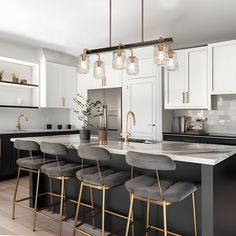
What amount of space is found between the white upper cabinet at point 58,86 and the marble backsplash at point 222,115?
314cm

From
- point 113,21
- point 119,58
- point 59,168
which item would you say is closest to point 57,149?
point 59,168

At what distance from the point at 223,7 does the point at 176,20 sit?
2.28ft

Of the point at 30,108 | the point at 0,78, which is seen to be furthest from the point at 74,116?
the point at 0,78

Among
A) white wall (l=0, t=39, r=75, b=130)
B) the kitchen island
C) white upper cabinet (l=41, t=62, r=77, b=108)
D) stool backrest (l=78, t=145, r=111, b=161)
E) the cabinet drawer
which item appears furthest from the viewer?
white upper cabinet (l=41, t=62, r=77, b=108)

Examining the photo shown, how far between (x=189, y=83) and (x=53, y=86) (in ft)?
10.1

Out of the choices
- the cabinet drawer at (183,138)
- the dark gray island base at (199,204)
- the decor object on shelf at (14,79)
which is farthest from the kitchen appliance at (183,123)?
the decor object on shelf at (14,79)

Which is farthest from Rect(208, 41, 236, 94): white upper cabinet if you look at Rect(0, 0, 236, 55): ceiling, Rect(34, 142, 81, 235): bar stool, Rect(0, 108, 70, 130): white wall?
Rect(0, 108, 70, 130): white wall

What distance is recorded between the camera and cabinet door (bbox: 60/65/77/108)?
6.03 metres

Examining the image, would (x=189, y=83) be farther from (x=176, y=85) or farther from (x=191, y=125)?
(x=191, y=125)

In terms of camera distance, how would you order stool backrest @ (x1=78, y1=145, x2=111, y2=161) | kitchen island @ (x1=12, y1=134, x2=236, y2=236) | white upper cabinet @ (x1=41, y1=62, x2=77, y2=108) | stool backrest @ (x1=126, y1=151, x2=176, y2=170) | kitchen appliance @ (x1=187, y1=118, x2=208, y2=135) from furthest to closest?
white upper cabinet @ (x1=41, y1=62, x2=77, y2=108) < kitchen appliance @ (x1=187, y1=118, x2=208, y2=135) < stool backrest @ (x1=78, y1=145, x2=111, y2=161) < kitchen island @ (x1=12, y1=134, x2=236, y2=236) < stool backrest @ (x1=126, y1=151, x2=176, y2=170)

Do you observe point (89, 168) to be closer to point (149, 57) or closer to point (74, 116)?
point (149, 57)

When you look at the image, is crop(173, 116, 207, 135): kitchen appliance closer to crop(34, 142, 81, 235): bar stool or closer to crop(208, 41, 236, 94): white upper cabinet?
crop(208, 41, 236, 94): white upper cabinet

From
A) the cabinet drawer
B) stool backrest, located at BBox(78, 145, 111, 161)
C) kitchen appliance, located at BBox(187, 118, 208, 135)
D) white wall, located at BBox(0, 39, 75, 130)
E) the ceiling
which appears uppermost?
the ceiling

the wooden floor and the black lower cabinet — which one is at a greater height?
the black lower cabinet
